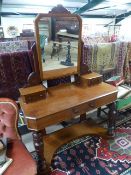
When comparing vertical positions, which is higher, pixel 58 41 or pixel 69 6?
pixel 69 6

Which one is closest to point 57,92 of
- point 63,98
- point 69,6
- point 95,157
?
point 63,98

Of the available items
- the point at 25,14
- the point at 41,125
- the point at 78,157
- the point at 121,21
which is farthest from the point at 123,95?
the point at 121,21

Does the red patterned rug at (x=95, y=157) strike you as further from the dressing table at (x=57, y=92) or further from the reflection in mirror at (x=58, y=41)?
the reflection in mirror at (x=58, y=41)

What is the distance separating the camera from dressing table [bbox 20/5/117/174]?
140 centimetres

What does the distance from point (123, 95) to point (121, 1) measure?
9.19 feet

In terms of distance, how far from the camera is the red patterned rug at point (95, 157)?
1.67m

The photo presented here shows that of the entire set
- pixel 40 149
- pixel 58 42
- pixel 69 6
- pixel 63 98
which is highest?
pixel 69 6

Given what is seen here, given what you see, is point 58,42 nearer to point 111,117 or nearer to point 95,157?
point 111,117

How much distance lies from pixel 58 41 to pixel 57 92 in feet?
1.71

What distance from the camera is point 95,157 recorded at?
6.00ft

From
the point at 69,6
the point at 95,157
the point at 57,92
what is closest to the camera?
the point at 57,92

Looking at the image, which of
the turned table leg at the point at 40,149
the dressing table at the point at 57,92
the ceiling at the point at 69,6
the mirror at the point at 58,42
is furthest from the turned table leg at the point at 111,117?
the ceiling at the point at 69,6

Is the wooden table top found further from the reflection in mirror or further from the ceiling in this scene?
the ceiling

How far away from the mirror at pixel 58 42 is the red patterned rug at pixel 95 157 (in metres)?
0.89
